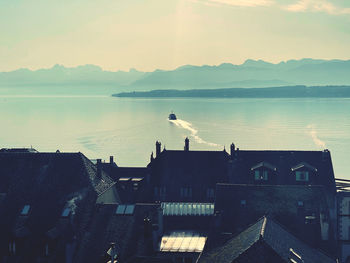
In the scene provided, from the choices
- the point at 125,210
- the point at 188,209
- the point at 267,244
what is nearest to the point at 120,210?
the point at 125,210

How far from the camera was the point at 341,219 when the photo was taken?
218ft

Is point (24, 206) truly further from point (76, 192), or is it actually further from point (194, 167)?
point (194, 167)

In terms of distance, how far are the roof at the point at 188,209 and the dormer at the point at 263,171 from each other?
17986 millimetres

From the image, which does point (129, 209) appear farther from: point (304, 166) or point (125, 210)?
point (304, 166)

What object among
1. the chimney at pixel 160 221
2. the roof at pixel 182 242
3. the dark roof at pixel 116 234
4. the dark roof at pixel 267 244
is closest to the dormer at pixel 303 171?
the roof at pixel 182 242

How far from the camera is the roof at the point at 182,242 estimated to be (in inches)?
2208

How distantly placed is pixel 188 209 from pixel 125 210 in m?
10.9

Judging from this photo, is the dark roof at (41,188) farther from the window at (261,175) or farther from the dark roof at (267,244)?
the window at (261,175)

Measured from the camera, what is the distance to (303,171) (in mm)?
81375

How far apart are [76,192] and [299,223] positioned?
26.4 meters

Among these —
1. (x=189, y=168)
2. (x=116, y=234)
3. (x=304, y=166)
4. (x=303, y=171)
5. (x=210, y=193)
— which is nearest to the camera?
(x=116, y=234)

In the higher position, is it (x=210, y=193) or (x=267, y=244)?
(x=210, y=193)

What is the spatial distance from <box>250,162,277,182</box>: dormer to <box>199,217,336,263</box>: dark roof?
1171 inches

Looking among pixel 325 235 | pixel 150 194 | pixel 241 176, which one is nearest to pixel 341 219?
pixel 325 235
